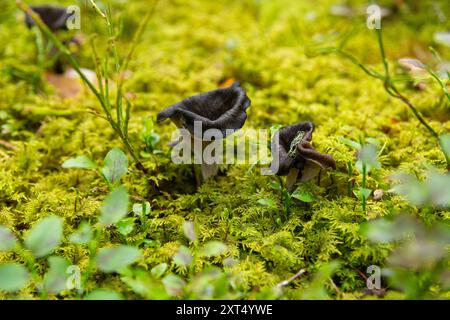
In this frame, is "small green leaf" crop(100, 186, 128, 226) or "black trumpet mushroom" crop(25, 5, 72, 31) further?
"black trumpet mushroom" crop(25, 5, 72, 31)

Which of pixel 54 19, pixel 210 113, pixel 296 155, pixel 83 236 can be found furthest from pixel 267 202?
pixel 54 19

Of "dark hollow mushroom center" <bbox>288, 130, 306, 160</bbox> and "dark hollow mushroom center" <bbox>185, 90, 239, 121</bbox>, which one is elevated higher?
"dark hollow mushroom center" <bbox>185, 90, 239, 121</bbox>

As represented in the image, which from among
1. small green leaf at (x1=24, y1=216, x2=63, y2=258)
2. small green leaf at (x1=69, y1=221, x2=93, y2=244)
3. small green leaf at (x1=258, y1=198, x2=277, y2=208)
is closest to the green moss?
small green leaf at (x1=258, y1=198, x2=277, y2=208)

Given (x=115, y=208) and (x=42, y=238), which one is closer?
(x=42, y=238)

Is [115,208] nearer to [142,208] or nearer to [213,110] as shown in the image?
[142,208]

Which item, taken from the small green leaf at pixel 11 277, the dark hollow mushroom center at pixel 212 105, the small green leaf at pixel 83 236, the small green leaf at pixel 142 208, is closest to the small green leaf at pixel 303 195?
the dark hollow mushroom center at pixel 212 105

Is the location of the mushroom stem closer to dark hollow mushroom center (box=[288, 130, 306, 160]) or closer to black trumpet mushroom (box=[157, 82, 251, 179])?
dark hollow mushroom center (box=[288, 130, 306, 160])
